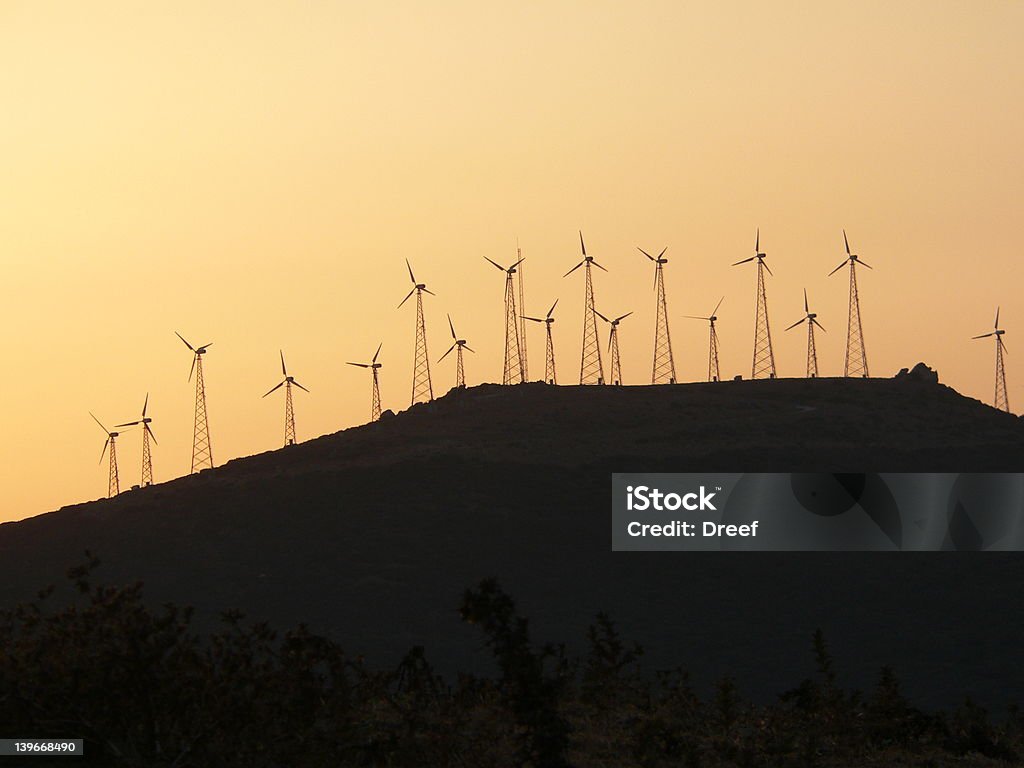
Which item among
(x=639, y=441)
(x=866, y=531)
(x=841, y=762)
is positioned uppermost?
(x=639, y=441)

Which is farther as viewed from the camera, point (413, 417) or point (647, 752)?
point (413, 417)

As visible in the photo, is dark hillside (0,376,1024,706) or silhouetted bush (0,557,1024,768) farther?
dark hillside (0,376,1024,706)

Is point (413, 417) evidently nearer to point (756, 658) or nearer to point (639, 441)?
point (639, 441)

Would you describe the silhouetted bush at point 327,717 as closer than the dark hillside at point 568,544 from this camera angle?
Yes

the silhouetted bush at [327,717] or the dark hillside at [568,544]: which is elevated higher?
the dark hillside at [568,544]

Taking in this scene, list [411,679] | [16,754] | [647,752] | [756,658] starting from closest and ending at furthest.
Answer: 1. [16,754]
2. [647,752]
3. [411,679]
4. [756,658]

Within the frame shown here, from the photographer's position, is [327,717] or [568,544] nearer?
[327,717]

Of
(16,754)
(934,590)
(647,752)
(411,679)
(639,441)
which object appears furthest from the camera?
(639,441)

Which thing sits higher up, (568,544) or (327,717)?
(568,544)

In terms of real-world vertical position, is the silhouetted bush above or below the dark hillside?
below

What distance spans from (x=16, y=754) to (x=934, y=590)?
114 m

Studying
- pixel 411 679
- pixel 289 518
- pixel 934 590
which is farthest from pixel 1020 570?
pixel 411 679

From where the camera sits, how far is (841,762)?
3453cm

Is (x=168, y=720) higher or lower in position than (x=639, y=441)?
lower
